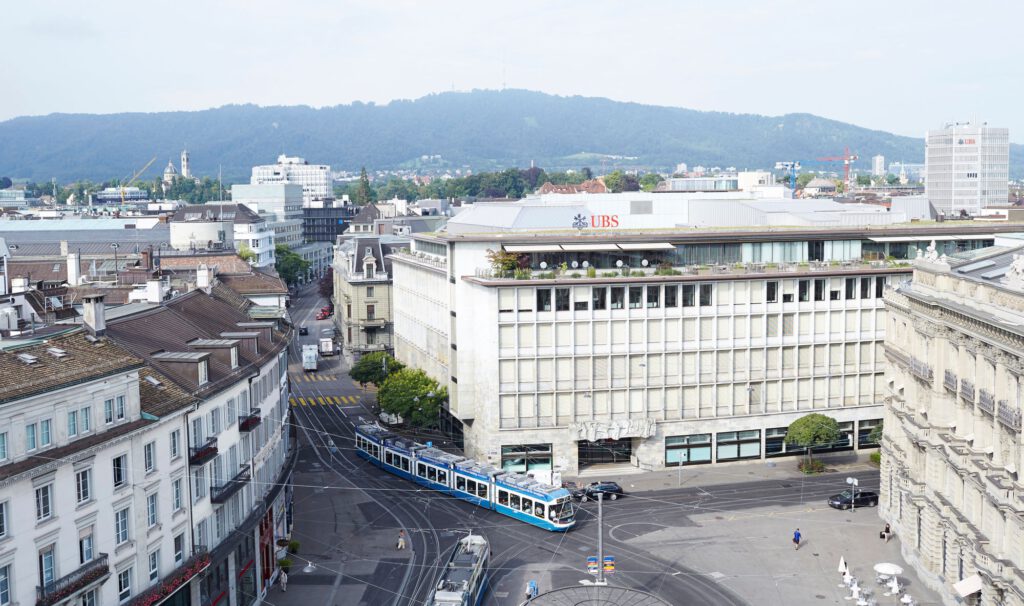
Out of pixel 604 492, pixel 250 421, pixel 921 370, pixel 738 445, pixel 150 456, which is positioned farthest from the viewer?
pixel 738 445

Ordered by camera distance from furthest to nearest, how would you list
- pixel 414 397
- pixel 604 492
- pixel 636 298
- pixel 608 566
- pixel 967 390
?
pixel 414 397, pixel 636 298, pixel 604 492, pixel 608 566, pixel 967 390

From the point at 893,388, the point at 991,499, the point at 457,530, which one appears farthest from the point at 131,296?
the point at 991,499

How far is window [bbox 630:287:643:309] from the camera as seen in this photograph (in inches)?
3642

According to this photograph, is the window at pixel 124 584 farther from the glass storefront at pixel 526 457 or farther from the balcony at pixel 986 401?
the glass storefront at pixel 526 457

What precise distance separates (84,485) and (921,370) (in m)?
47.6

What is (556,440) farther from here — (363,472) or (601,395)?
(363,472)

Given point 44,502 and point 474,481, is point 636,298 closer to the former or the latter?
point 474,481

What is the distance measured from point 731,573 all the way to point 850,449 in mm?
34614

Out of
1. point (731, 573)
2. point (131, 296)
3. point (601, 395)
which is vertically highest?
point (131, 296)

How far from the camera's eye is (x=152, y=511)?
51438 mm

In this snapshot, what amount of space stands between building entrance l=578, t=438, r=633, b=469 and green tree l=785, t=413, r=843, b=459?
535 inches

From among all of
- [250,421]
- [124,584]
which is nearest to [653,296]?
[250,421]

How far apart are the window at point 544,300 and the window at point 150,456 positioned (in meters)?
44.3

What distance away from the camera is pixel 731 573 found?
69.5 metres
